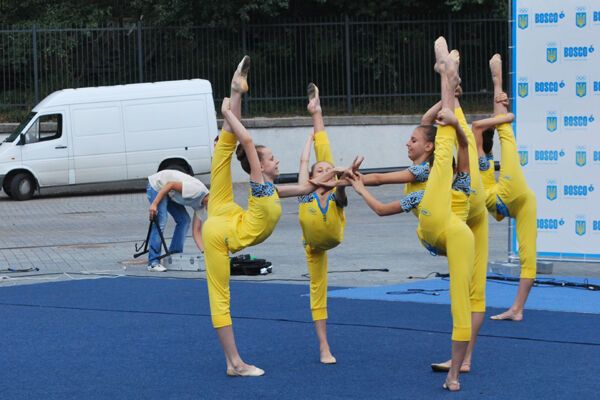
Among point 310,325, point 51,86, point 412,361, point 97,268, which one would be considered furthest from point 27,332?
point 51,86

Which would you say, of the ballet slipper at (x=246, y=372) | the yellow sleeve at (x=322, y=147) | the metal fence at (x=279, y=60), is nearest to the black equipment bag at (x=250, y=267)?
the yellow sleeve at (x=322, y=147)

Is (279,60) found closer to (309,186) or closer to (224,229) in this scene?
(224,229)

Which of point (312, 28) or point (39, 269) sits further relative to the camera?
point (312, 28)

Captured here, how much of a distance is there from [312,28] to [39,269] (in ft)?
51.1

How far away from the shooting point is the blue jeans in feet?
48.7

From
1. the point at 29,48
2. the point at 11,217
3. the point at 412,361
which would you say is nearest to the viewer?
the point at 412,361

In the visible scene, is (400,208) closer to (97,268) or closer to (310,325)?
(310,325)

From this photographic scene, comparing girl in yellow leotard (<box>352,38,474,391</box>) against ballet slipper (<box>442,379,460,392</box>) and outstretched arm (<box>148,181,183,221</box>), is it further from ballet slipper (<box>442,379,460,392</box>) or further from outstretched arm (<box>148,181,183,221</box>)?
outstretched arm (<box>148,181,183,221</box>)

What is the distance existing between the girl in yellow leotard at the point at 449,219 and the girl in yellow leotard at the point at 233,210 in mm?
735

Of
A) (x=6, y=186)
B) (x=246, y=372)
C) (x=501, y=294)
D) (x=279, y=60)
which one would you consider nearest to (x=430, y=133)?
(x=246, y=372)

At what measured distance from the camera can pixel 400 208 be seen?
8.31 metres

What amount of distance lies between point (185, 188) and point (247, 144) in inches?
244

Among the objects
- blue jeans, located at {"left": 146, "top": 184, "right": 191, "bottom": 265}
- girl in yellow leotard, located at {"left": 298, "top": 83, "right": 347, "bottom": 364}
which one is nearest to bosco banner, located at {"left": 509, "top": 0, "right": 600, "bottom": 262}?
blue jeans, located at {"left": 146, "top": 184, "right": 191, "bottom": 265}

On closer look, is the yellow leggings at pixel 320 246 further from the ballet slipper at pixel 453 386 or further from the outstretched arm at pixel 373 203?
the ballet slipper at pixel 453 386
